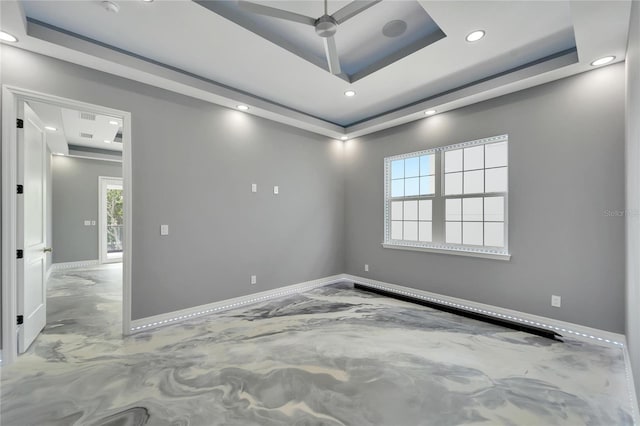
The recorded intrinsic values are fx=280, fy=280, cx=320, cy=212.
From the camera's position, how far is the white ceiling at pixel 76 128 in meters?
4.21

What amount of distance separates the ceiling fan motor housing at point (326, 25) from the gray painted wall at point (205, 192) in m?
2.17

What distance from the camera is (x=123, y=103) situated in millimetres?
2945

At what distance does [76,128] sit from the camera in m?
5.27

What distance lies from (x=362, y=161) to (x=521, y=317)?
324cm

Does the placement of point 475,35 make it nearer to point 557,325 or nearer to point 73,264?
point 557,325

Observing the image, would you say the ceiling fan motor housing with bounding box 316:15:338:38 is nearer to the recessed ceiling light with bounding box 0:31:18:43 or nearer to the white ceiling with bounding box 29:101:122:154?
the recessed ceiling light with bounding box 0:31:18:43

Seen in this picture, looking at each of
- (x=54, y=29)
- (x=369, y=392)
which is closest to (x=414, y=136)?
(x=369, y=392)

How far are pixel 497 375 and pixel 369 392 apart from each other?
3.52ft

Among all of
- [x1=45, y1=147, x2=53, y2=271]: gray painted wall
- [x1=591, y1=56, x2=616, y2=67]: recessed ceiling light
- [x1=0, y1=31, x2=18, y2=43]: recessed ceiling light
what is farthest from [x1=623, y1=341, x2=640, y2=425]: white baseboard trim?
[x1=45, y1=147, x2=53, y2=271]: gray painted wall

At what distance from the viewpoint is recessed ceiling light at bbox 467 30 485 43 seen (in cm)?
252

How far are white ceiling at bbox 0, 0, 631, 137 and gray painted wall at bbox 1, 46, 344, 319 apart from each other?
0.22 m

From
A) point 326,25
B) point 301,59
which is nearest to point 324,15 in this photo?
point 326,25

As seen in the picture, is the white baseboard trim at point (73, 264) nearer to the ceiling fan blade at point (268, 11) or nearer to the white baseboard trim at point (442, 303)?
the white baseboard trim at point (442, 303)

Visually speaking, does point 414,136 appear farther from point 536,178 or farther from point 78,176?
point 78,176
